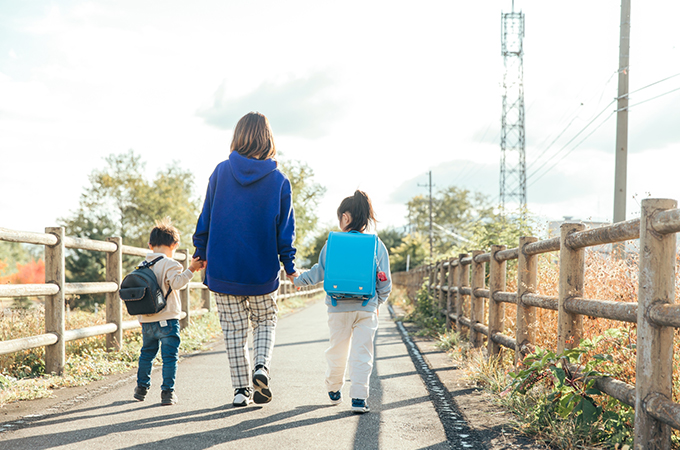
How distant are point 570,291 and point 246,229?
2.33 meters

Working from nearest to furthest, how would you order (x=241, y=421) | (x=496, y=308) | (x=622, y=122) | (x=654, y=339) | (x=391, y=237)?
(x=654, y=339), (x=241, y=421), (x=496, y=308), (x=622, y=122), (x=391, y=237)

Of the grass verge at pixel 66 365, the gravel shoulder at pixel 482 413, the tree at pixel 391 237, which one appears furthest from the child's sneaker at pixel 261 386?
the tree at pixel 391 237

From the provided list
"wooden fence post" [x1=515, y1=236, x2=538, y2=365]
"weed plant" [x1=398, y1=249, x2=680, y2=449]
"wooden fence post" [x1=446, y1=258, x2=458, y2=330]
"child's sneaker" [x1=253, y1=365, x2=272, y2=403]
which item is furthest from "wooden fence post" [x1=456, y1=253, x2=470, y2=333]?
"child's sneaker" [x1=253, y1=365, x2=272, y2=403]

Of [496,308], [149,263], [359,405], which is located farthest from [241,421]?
[496,308]

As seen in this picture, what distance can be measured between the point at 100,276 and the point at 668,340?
31199 mm

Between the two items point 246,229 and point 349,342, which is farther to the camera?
point 349,342

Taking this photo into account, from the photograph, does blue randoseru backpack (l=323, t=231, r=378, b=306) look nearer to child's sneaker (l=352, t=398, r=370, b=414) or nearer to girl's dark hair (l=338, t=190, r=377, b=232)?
girl's dark hair (l=338, t=190, r=377, b=232)

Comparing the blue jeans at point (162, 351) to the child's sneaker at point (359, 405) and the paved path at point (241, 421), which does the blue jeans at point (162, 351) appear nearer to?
the paved path at point (241, 421)

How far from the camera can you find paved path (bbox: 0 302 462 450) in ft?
11.1

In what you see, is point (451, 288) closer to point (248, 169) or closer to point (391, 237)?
A: point (248, 169)

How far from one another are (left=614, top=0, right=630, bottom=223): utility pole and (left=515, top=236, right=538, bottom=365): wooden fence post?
10.4m

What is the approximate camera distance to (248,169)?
4309mm

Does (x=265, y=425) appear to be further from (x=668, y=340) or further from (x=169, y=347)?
(x=668, y=340)

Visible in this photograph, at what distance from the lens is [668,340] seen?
2881 mm
